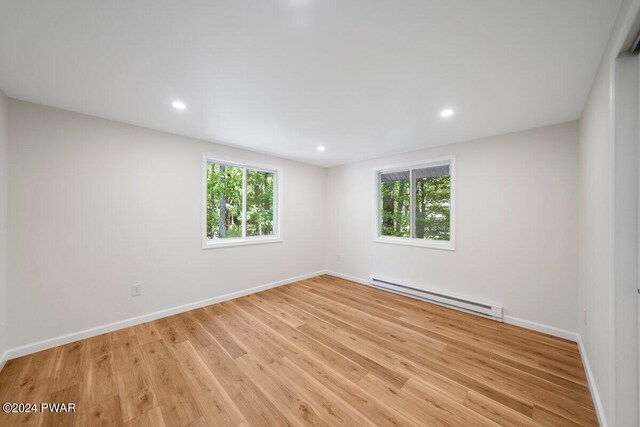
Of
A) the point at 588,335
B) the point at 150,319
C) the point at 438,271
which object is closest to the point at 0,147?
the point at 150,319

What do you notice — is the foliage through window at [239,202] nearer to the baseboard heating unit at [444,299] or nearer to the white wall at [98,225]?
the white wall at [98,225]

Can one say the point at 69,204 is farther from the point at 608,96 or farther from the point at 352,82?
the point at 608,96

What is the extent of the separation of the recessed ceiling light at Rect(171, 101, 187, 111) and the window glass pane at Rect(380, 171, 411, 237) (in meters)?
3.26

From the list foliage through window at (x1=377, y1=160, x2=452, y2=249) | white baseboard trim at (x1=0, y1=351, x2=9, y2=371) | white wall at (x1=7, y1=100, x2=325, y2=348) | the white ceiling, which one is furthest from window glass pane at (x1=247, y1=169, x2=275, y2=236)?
white baseboard trim at (x1=0, y1=351, x2=9, y2=371)

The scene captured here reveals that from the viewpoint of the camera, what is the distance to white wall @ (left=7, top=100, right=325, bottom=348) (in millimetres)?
2193

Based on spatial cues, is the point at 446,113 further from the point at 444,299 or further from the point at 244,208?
the point at 244,208

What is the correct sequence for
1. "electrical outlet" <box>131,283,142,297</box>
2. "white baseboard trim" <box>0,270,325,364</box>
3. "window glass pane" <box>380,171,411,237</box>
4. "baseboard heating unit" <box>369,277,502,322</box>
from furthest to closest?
"window glass pane" <box>380,171,411,237</box>
"baseboard heating unit" <box>369,277,502,322</box>
"electrical outlet" <box>131,283,142,297</box>
"white baseboard trim" <box>0,270,325,364</box>

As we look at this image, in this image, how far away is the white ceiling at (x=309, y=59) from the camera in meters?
1.21

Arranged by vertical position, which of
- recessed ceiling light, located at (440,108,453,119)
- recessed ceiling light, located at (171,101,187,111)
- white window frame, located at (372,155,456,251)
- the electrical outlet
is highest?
recessed ceiling light, located at (171,101,187,111)

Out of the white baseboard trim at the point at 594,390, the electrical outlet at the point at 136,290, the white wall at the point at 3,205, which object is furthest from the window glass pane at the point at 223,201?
the white baseboard trim at the point at 594,390

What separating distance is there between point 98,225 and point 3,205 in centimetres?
65

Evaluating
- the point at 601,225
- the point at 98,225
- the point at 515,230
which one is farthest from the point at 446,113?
the point at 98,225

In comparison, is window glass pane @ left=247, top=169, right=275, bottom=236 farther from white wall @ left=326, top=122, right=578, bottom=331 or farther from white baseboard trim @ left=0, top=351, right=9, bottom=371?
white baseboard trim @ left=0, top=351, right=9, bottom=371

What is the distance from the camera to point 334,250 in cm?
495
